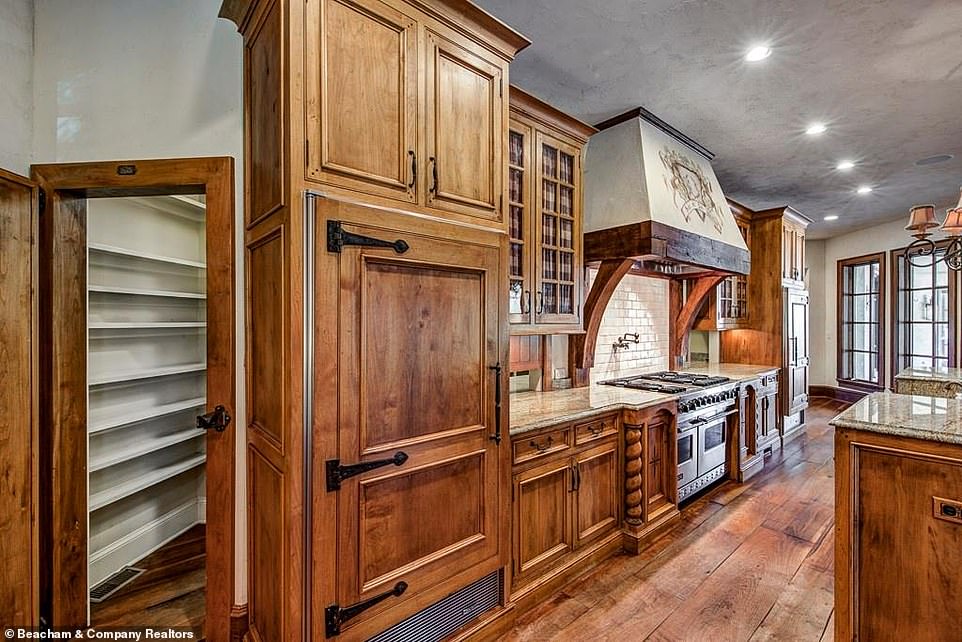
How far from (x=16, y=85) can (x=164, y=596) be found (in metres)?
2.38

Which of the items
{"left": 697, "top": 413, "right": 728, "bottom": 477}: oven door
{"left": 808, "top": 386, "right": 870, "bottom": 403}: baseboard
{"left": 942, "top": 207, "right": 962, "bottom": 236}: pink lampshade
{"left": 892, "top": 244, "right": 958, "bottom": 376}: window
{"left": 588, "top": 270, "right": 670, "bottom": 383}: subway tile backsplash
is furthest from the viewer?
{"left": 808, "top": 386, "right": 870, "bottom": 403}: baseboard

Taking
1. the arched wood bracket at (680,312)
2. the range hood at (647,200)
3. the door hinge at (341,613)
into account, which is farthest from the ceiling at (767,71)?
the door hinge at (341,613)

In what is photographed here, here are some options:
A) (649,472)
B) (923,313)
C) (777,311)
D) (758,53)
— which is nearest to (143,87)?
(758,53)

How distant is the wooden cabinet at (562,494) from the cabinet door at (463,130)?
3.74 feet

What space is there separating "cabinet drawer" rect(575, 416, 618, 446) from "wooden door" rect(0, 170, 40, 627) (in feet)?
7.82

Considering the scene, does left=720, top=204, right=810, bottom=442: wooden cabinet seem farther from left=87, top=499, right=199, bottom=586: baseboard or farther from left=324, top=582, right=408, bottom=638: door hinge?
left=87, top=499, right=199, bottom=586: baseboard

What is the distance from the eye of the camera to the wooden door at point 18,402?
1.74 meters

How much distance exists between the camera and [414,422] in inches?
69.4

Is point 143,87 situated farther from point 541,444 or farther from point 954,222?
point 954,222

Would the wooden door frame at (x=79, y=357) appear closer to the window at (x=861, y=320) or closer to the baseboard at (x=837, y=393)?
the window at (x=861, y=320)

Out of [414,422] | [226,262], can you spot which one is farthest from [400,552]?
[226,262]

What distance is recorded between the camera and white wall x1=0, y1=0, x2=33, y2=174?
182cm

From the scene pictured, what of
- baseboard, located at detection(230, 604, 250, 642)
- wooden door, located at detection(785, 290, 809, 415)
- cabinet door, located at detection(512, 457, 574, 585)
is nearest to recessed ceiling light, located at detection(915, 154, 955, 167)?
wooden door, located at detection(785, 290, 809, 415)

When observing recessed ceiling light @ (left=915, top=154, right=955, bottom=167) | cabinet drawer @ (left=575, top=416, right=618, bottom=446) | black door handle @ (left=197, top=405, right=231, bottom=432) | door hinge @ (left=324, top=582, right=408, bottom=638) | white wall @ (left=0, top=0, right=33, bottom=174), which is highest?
recessed ceiling light @ (left=915, top=154, right=955, bottom=167)
